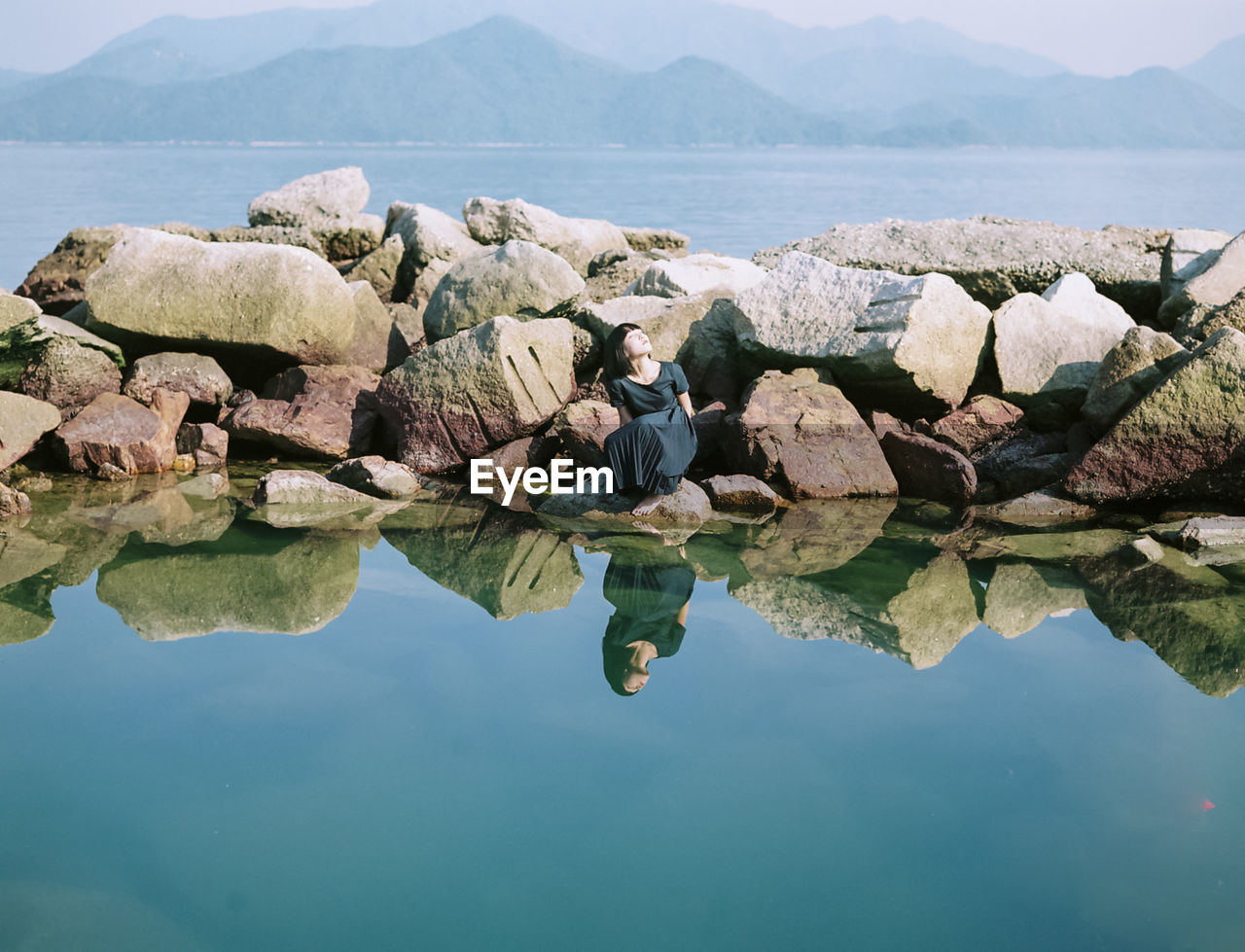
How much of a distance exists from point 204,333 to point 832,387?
5.21 metres

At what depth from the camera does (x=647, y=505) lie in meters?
7.41

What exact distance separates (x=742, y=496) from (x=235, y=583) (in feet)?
11.1

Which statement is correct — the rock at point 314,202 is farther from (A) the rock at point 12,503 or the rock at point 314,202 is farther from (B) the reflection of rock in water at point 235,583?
(B) the reflection of rock in water at point 235,583

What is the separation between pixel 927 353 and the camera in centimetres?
825

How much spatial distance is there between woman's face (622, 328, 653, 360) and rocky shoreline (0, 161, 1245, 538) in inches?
→ 39.3

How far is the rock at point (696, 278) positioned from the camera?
9.55 m

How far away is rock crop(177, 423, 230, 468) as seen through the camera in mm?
8797

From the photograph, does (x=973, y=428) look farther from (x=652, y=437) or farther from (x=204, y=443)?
(x=204, y=443)

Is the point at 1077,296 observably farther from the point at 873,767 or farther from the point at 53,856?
the point at 53,856

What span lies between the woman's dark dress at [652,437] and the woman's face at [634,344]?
0.60ft

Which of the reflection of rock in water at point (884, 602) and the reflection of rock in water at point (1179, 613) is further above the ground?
the reflection of rock in water at point (1179, 613)

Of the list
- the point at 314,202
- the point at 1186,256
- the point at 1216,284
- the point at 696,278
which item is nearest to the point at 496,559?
the point at 696,278

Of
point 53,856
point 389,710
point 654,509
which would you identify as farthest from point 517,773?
point 654,509

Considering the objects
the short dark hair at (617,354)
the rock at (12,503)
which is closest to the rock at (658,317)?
the short dark hair at (617,354)
